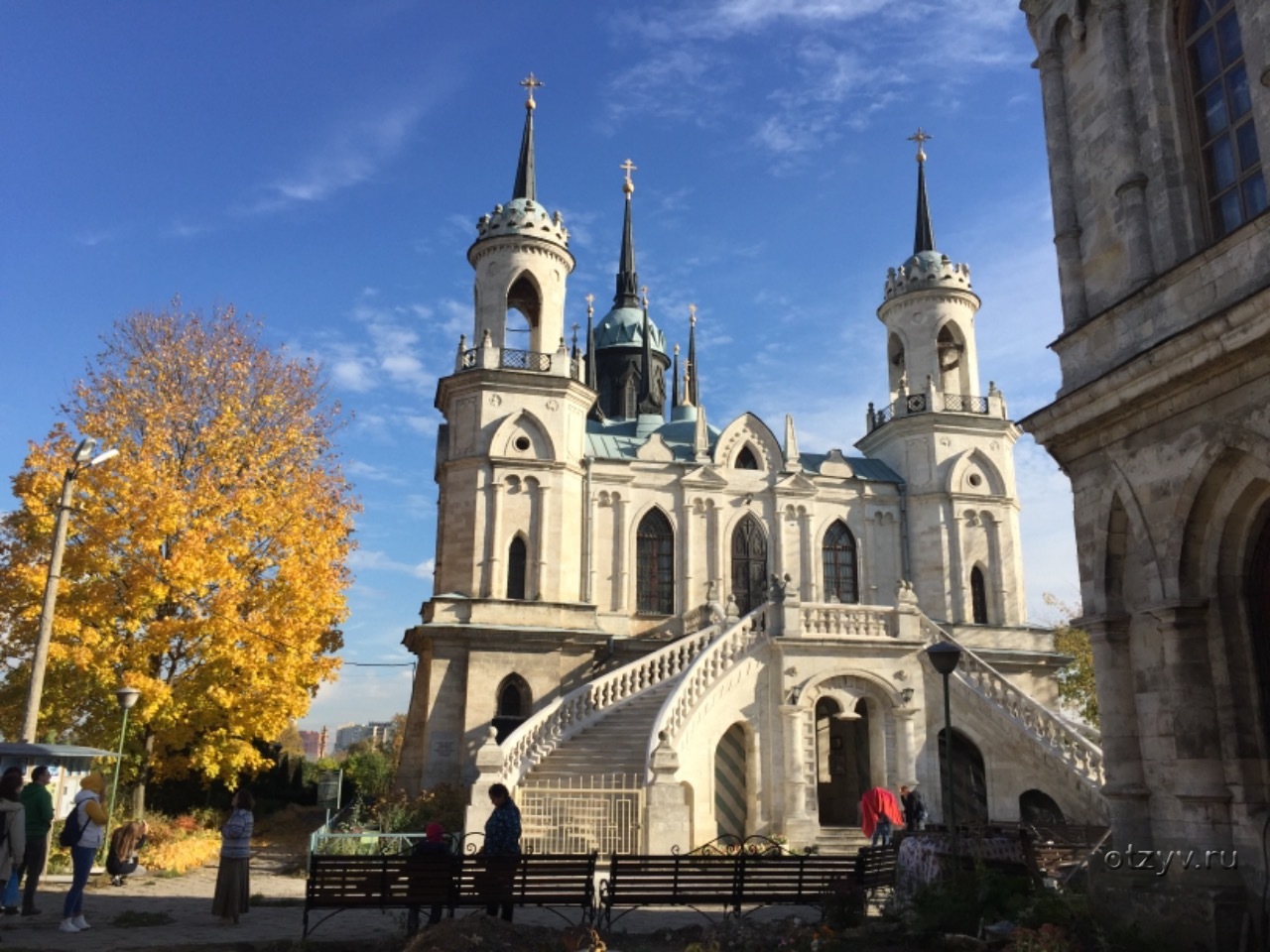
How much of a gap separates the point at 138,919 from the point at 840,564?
22.9m

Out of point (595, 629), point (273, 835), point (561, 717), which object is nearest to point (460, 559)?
point (595, 629)

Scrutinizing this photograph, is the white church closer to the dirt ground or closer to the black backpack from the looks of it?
the dirt ground

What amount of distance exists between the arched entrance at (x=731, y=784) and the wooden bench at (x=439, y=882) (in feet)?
37.9

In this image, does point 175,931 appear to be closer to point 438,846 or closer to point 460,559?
point 438,846

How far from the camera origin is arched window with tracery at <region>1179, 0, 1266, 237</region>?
1033cm

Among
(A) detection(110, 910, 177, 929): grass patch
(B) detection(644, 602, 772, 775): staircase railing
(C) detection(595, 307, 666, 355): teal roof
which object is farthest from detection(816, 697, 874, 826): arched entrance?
(C) detection(595, 307, 666, 355): teal roof

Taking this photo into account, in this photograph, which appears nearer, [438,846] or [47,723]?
[438,846]

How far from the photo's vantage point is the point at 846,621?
941 inches

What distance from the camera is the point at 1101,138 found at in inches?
470

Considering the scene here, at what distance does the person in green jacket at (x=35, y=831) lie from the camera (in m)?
12.3

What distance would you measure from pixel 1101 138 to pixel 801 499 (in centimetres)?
1995

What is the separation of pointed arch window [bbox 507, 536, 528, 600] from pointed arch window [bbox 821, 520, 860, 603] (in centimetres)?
930

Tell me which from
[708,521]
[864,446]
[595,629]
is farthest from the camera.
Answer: [864,446]

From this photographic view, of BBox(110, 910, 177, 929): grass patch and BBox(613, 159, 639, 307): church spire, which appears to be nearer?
BBox(110, 910, 177, 929): grass patch
